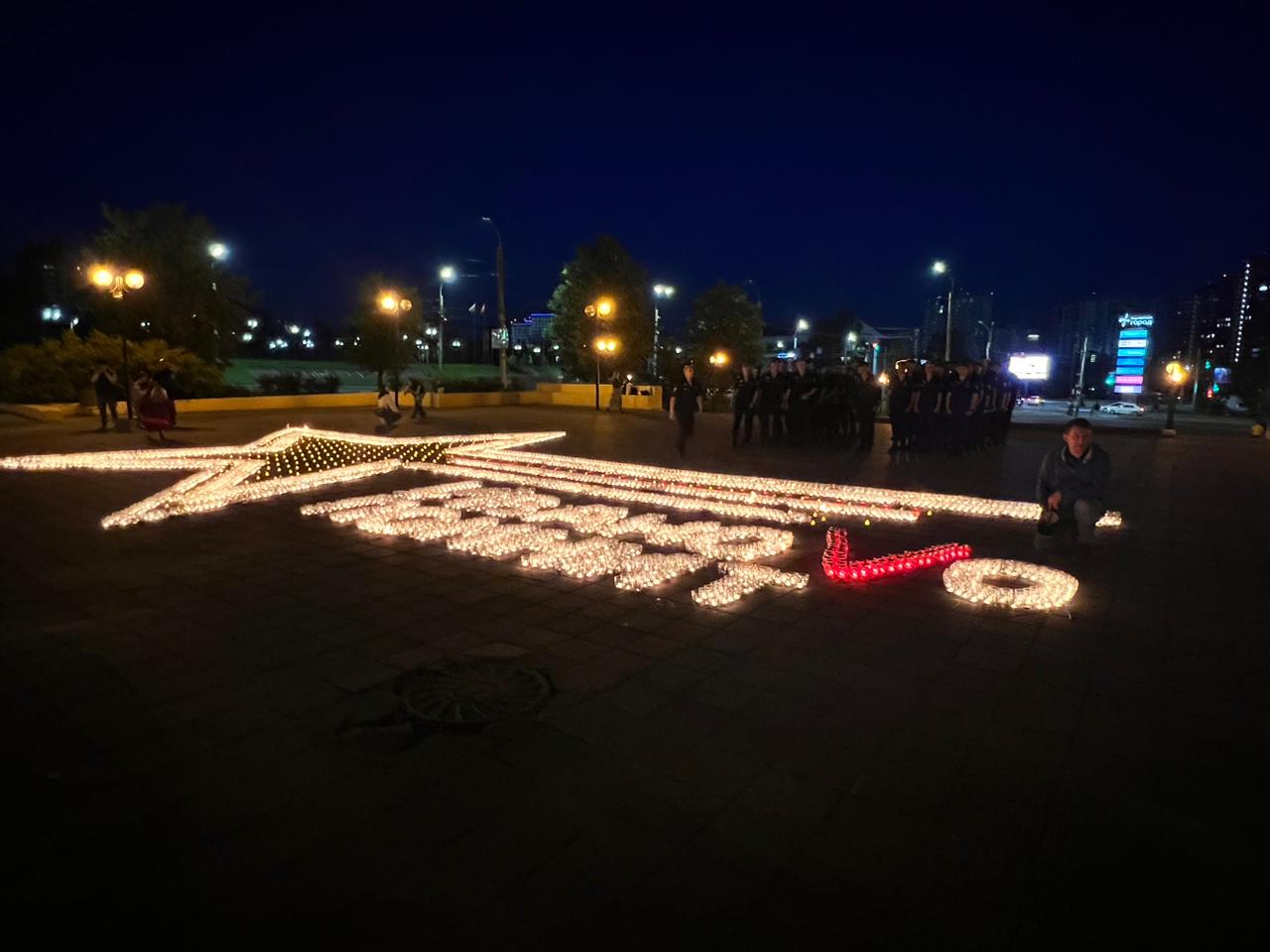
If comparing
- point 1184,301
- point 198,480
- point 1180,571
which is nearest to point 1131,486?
point 1180,571

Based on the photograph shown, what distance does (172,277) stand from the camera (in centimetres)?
2706

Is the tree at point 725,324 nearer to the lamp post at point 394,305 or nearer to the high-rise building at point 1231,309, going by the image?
the lamp post at point 394,305

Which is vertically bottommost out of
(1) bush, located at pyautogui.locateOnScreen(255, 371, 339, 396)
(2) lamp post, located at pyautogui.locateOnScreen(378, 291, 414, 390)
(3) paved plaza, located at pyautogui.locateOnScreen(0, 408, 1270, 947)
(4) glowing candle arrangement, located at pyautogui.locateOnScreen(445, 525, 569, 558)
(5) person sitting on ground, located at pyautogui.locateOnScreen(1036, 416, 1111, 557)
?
(3) paved plaza, located at pyautogui.locateOnScreen(0, 408, 1270, 947)

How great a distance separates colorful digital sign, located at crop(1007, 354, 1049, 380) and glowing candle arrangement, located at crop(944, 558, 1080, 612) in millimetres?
39623

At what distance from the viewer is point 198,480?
12.0 m

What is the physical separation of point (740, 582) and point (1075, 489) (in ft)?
12.2

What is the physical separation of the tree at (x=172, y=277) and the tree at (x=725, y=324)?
28.6 meters

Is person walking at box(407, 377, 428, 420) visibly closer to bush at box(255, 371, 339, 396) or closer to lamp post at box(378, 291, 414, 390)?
lamp post at box(378, 291, 414, 390)

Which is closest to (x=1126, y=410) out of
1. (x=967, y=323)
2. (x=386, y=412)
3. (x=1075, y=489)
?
(x=386, y=412)

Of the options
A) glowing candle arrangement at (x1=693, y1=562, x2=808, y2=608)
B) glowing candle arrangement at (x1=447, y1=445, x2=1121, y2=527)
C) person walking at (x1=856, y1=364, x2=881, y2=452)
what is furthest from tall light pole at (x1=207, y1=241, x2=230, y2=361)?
glowing candle arrangement at (x1=693, y1=562, x2=808, y2=608)

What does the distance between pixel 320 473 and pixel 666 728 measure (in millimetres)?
9981

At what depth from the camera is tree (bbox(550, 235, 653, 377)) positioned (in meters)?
34.5

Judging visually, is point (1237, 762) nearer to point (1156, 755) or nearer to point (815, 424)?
point (1156, 755)

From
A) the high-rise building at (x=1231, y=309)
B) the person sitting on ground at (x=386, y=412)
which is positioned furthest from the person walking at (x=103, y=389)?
the high-rise building at (x=1231, y=309)
